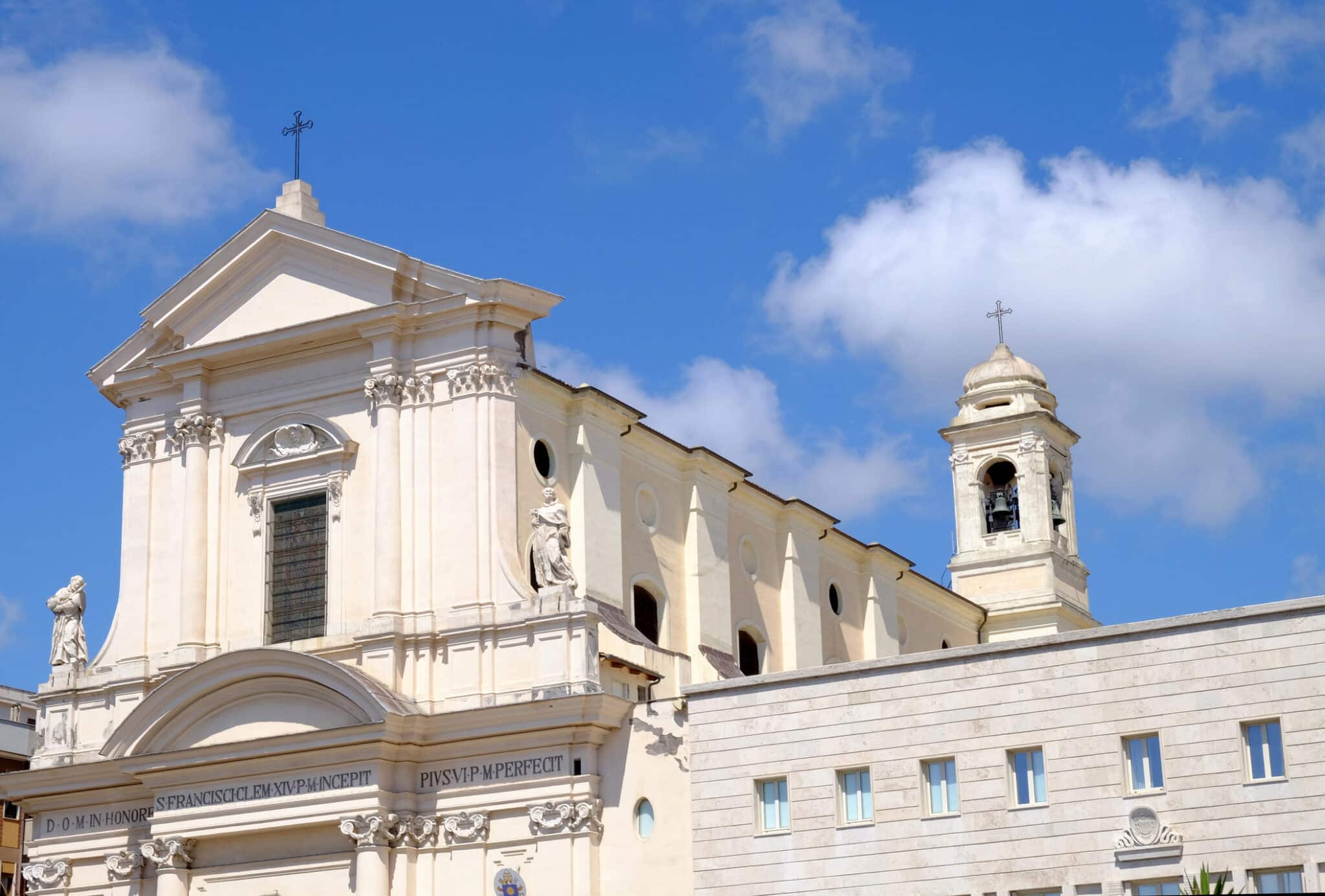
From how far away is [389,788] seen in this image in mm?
33719

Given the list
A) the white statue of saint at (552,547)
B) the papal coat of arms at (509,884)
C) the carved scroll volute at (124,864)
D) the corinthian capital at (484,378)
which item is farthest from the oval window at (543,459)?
the carved scroll volute at (124,864)

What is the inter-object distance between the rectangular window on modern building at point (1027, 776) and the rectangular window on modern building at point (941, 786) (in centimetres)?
84

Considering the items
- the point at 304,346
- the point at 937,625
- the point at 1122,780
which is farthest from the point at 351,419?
the point at 937,625

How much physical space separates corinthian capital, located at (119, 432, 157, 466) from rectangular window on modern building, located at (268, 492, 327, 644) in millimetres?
3111

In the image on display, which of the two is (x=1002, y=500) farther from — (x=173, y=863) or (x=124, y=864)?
(x=173, y=863)

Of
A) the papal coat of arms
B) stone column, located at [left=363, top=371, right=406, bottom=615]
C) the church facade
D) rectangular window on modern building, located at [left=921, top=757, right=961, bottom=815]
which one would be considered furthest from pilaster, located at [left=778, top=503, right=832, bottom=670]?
rectangular window on modern building, located at [left=921, top=757, right=961, bottom=815]

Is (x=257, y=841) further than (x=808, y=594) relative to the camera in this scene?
No

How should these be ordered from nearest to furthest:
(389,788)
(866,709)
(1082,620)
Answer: (866,709)
(389,788)
(1082,620)

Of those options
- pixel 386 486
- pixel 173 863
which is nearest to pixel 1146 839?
pixel 386 486

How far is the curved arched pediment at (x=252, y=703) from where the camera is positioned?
33.4 meters

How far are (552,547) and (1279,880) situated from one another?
1208cm

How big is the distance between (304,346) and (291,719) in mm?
6689

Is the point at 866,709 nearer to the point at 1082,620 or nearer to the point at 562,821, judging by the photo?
the point at 562,821

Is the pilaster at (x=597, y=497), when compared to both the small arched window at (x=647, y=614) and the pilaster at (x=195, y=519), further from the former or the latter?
the pilaster at (x=195, y=519)
